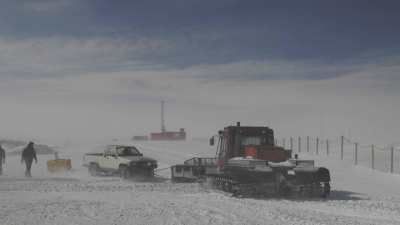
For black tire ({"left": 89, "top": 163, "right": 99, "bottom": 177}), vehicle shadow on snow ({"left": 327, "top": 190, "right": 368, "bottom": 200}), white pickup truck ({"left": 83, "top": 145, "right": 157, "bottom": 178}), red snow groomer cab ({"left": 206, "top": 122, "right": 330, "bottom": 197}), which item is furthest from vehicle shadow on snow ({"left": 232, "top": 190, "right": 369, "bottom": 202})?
black tire ({"left": 89, "top": 163, "right": 99, "bottom": 177})

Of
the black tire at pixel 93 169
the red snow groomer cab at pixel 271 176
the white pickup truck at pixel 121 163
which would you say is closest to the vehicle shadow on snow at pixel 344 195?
the red snow groomer cab at pixel 271 176

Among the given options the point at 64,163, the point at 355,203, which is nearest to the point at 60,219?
the point at 355,203

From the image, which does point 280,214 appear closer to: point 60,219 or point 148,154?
point 60,219

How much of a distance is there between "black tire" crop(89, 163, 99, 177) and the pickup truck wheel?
113 inches

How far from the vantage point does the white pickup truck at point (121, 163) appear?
25.0 meters

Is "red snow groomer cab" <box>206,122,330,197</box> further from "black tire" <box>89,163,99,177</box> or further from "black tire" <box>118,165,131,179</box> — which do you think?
"black tire" <box>89,163,99,177</box>

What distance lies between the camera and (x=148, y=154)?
4588cm

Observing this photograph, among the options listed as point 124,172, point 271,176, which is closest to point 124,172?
point 124,172

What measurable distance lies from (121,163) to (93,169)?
3554mm

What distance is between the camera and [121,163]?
1011 inches

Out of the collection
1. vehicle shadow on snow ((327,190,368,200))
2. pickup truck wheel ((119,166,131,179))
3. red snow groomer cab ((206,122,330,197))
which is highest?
red snow groomer cab ((206,122,330,197))

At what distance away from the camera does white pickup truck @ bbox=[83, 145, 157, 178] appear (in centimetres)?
2498

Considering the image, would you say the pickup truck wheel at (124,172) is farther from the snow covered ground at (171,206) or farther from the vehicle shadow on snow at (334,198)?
the vehicle shadow on snow at (334,198)

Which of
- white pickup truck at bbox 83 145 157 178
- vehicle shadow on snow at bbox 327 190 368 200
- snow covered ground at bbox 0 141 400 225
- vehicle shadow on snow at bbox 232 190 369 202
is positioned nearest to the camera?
snow covered ground at bbox 0 141 400 225
